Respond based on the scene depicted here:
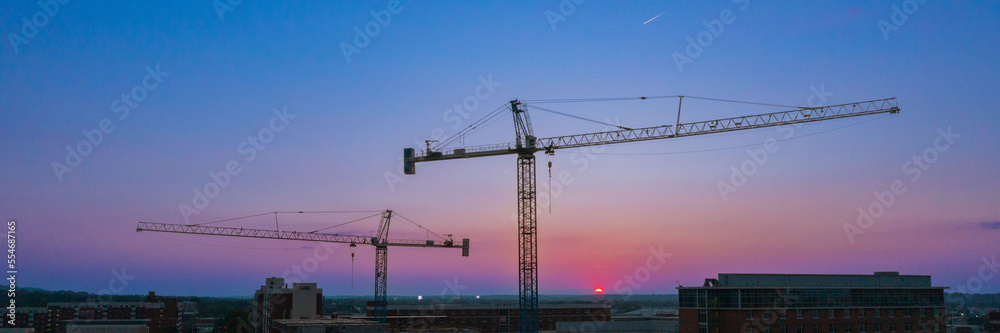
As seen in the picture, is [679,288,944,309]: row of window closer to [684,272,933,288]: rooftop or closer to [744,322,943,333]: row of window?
[684,272,933,288]: rooftop

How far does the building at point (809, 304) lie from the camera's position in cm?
5153

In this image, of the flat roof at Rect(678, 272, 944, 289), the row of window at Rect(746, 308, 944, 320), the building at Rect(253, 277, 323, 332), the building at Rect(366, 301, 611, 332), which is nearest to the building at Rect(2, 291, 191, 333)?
the building at Rect(253, 277, 323, 332)

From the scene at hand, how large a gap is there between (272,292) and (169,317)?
151 ft

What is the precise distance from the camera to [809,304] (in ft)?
174

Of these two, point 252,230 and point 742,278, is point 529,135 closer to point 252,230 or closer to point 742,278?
point 742,278

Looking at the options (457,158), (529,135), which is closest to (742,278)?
(529,135)

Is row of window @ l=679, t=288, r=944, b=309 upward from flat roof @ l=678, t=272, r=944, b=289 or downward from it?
downward

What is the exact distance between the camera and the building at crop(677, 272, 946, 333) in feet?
169

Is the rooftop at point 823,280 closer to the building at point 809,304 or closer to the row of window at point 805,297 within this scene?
the building at point 809,304

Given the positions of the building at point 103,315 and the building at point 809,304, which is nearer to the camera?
the building at point 809,304

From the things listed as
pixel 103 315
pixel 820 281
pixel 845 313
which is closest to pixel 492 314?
pixel 820 281

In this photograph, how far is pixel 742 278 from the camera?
2067 inches

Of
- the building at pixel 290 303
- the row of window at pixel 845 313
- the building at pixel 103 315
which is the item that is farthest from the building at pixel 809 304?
the building at pixel 103 315

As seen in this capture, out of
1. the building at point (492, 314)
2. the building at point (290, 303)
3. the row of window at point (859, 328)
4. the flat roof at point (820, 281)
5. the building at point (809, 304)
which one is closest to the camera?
the building at point (809, 304)
